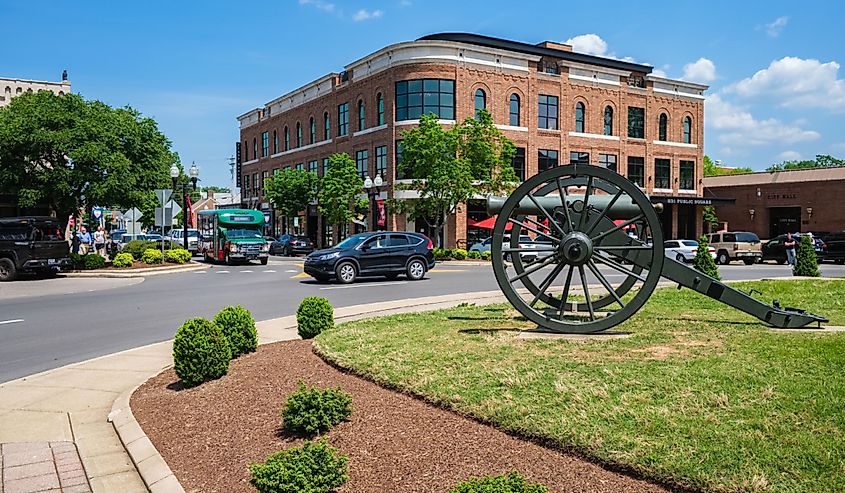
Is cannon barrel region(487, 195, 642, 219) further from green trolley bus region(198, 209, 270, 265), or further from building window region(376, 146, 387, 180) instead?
building window region(376, 146, 387, 180)

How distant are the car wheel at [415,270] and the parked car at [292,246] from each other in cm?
2465

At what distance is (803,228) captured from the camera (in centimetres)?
5341

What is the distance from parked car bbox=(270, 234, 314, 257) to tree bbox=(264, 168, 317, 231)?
16.2ft

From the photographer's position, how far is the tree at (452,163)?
122 feet

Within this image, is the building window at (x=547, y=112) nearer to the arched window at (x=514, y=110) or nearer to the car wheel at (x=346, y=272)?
the arched window at (x=514, y=110)

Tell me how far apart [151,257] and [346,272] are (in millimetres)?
12008

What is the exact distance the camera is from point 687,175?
2162 inches

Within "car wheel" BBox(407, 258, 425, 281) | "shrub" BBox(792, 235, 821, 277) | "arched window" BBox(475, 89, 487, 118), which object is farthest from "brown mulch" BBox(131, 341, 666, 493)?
"arched window" BBox(475, 89, 487, 118)

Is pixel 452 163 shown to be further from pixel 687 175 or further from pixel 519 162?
pixel 687 175

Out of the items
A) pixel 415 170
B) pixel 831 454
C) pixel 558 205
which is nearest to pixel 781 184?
pixel 415 170

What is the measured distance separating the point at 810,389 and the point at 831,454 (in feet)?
4.68

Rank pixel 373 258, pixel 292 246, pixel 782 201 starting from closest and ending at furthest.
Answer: pixel 373 258 < pixel 292 246 < pixel 782 201

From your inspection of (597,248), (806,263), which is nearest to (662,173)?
(806,263)

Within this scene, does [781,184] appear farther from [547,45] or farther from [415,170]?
[415,170]
